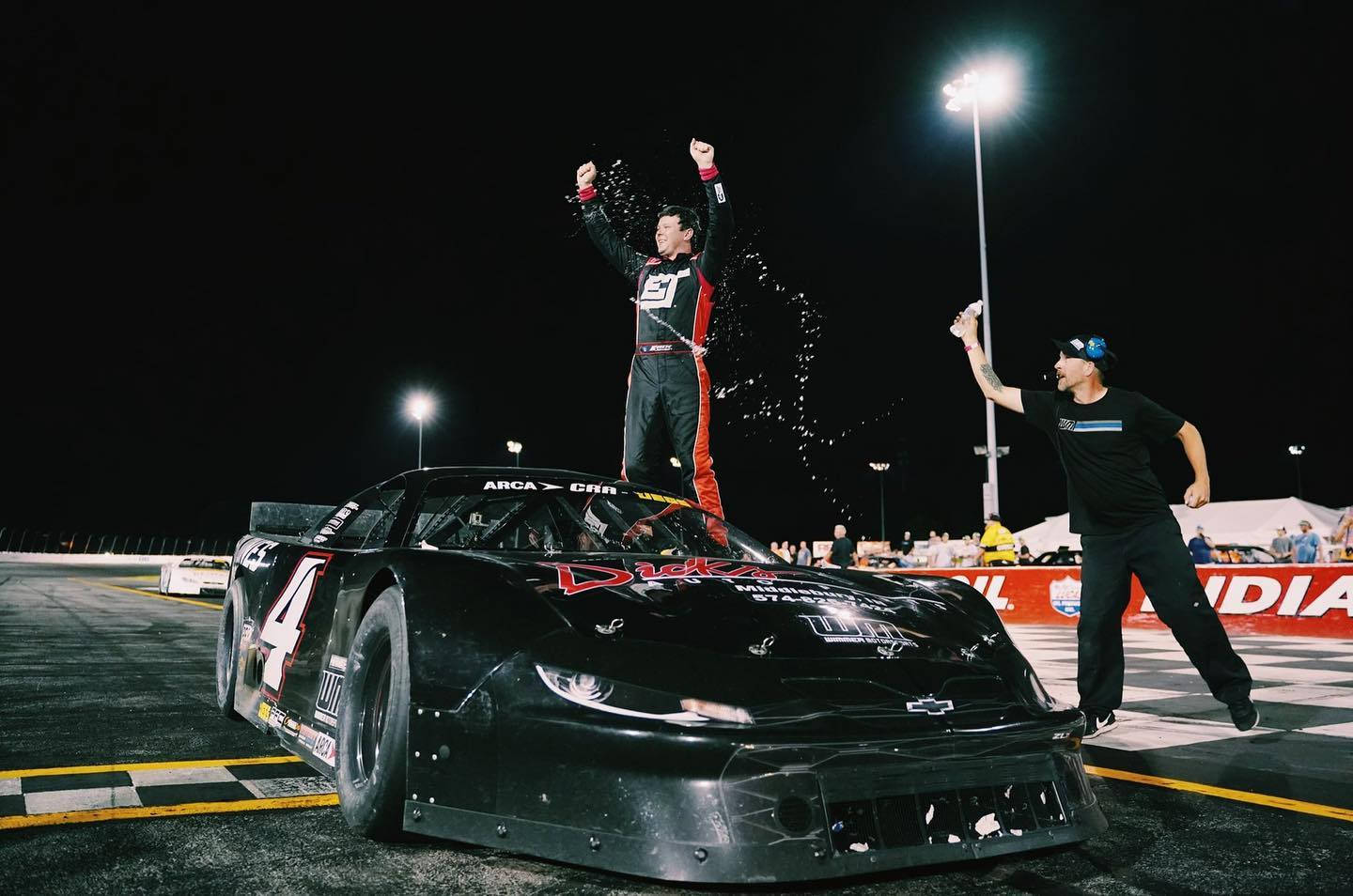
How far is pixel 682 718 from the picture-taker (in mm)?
2064

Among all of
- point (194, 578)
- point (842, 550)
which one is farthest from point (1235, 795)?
point (194, 578)

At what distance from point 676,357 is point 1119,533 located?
2.34m

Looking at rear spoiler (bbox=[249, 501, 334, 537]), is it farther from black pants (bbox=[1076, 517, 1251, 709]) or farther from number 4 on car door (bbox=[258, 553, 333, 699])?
black pants (bbox=[1076, 517, 1251, 709])

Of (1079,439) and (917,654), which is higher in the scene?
(1079,439)

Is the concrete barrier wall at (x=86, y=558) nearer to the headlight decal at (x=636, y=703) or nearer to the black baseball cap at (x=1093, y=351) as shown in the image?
the black baseball cap at (x=1093, y=351)

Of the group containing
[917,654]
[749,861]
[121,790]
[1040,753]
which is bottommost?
[121,790]

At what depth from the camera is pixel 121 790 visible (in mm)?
3064

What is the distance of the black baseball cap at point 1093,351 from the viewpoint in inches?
180

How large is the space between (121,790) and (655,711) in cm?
204

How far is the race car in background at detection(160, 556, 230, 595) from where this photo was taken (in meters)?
20.1

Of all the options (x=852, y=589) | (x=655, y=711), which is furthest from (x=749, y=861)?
(x=852, y=589)

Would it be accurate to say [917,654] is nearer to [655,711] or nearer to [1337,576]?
[655,711]

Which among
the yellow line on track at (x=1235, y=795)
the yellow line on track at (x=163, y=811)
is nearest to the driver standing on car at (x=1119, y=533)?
the yellow line on track at (x=1235, y=795)

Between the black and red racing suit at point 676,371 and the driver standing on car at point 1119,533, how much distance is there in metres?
1.79
